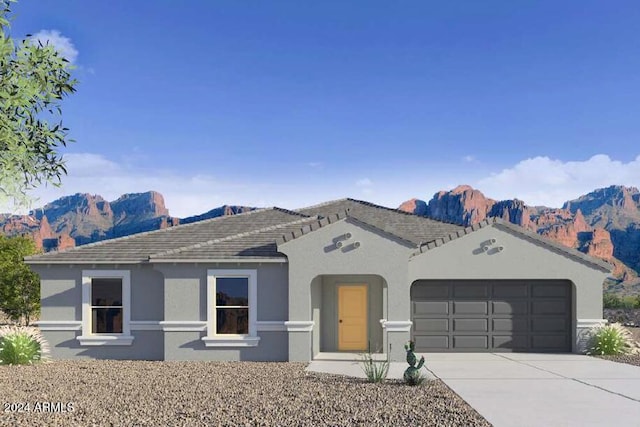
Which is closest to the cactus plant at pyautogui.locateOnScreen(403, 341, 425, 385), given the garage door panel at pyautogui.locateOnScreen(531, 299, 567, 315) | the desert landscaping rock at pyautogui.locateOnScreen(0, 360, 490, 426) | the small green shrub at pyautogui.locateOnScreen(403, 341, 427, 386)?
the small green shrub at pyautogui.locateOnScreen(403, 341, 427, 386)

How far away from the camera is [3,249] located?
33.4m

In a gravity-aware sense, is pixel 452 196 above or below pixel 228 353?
above

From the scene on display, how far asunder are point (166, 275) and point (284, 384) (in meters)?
5.76

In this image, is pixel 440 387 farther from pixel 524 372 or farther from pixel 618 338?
pixel 618 338

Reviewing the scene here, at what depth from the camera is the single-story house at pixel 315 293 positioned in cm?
1666

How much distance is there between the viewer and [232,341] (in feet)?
54.7

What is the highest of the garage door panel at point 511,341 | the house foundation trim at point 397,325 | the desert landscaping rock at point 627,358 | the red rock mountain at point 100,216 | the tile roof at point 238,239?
the red rock mountain at point 100,216

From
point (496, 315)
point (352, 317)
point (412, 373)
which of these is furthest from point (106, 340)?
point (496, 315)

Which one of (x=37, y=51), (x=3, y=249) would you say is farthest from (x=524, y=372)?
(x=3, y=249)

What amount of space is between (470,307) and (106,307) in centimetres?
1091

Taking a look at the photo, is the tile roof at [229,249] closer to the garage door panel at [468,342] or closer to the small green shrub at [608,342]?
the garage door panel at [468,342]

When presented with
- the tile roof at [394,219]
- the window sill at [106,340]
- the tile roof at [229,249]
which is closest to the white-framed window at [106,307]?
the window sill at [106,340]

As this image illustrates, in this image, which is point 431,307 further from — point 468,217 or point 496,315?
point 468,217

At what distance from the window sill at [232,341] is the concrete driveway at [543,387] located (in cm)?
485
